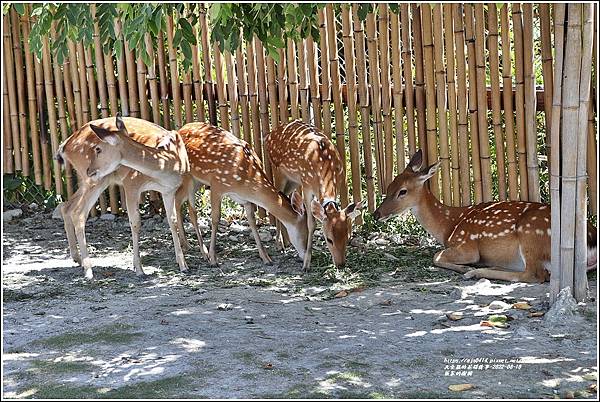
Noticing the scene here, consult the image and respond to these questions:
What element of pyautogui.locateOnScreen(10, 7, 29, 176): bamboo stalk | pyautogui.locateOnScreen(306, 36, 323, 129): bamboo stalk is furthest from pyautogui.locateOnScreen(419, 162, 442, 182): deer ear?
pyautogui.locateOnScreen(10, 7, 29, 176): bamboo stalk

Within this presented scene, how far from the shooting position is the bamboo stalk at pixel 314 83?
324 inches

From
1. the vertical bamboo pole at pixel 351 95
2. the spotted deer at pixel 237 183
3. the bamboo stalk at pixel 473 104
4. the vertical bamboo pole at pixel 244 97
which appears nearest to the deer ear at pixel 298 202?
the spotted deer at pixel 237 183

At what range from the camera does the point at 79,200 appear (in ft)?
24.5

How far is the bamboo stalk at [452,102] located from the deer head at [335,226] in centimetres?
103

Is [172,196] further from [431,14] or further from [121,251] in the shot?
[431,14]

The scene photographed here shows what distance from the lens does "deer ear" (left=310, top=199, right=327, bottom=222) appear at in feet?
23.9

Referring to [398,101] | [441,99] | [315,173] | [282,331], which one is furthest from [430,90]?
[282,331]

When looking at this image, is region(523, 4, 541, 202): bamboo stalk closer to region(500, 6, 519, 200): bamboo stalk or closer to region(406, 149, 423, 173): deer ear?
region(500, 6, 519, 200): bamboo stalk

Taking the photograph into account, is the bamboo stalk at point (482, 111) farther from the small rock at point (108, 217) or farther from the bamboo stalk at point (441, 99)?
the small rock at point (108, 217)

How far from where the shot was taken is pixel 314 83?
27.1ft

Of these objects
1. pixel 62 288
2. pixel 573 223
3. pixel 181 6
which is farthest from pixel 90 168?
pixel 573 223

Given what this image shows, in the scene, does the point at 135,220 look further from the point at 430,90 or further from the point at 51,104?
the point at 430,90

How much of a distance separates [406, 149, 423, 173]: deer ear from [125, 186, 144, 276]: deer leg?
6.65ft

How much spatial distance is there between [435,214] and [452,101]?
2.95 feet
